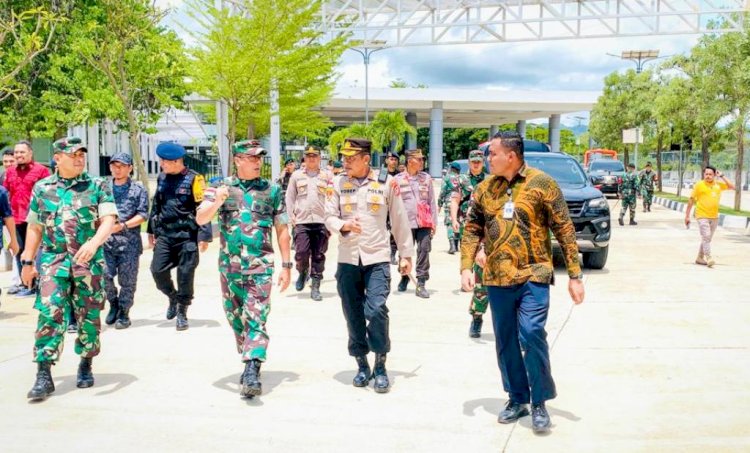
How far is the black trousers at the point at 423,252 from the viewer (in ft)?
30.3

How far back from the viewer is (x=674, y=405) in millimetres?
5047

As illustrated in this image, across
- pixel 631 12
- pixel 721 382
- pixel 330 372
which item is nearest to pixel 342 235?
pixel 330 372

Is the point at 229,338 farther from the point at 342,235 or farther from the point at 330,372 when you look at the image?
the point at 342,235

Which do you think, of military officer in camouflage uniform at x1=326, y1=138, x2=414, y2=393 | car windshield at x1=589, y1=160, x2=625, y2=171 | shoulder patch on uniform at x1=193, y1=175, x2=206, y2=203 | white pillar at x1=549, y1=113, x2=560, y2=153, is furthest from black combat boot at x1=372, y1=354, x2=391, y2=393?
white pillar at x1=549, y1=113, x2=560, y2=153

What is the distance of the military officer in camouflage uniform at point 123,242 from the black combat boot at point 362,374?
2.96 meters

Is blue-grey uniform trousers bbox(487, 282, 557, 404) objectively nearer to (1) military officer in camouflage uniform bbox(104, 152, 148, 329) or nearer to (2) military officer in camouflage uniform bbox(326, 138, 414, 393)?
(2) military officer in camouflage uniform bbox(326, 138, 414, 393)

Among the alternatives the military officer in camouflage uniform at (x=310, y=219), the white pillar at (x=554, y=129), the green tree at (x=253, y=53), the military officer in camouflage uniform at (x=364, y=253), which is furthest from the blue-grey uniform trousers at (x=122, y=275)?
the white pillar at (x=554, y=129)

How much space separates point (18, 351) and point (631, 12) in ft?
70.4

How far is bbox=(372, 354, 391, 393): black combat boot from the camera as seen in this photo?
536 cm

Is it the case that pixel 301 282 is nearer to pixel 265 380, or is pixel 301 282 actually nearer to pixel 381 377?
pixel 265 380

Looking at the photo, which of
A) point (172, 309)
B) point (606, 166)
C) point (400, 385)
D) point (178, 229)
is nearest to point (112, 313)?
point (172, 309)

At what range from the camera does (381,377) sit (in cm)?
543

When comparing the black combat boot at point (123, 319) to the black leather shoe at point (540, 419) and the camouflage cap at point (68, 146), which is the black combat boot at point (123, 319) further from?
the black leather shoe at point (540, 419)

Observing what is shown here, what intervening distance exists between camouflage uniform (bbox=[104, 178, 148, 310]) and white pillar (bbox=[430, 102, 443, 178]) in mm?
42411
